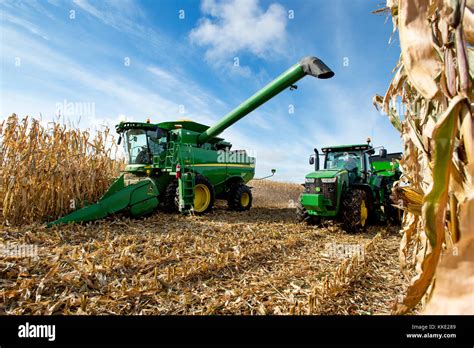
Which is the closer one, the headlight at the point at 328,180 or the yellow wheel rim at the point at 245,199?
the headlight at the point at 328,180

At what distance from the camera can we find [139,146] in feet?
25.3

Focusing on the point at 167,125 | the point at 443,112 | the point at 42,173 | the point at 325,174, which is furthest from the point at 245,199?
the point at 443,112

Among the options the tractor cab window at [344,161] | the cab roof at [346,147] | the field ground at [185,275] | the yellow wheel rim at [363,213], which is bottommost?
the field ground at [185,275]

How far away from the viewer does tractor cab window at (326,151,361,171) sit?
6.76 metres

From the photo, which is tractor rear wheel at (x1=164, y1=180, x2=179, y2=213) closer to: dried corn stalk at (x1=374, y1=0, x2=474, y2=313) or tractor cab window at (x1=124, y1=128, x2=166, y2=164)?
tractor cab window at (x1=124, y1=128, x2=166, y2=164)

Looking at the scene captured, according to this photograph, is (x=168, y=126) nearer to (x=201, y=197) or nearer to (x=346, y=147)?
(x=201, y=197)

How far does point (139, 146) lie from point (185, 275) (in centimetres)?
568

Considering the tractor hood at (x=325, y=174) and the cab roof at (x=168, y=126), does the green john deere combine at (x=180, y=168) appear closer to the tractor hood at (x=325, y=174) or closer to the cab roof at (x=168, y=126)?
the cab roof at (x=168, y=126)

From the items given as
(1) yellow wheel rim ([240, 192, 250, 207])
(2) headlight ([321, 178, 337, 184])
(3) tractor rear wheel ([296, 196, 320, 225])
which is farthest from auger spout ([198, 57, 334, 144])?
(3) tractor rear wheel ([296, 196, 320, 225])

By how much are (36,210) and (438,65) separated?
248 inches

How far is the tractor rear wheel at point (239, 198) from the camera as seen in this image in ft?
29.9

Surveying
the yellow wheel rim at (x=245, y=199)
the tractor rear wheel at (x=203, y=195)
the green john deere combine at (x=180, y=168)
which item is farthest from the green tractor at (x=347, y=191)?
the yellow wheel rim at (x=245, y=199)

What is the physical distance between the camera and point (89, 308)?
2.23 meters

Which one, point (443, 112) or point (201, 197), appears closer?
point (443, 112)
